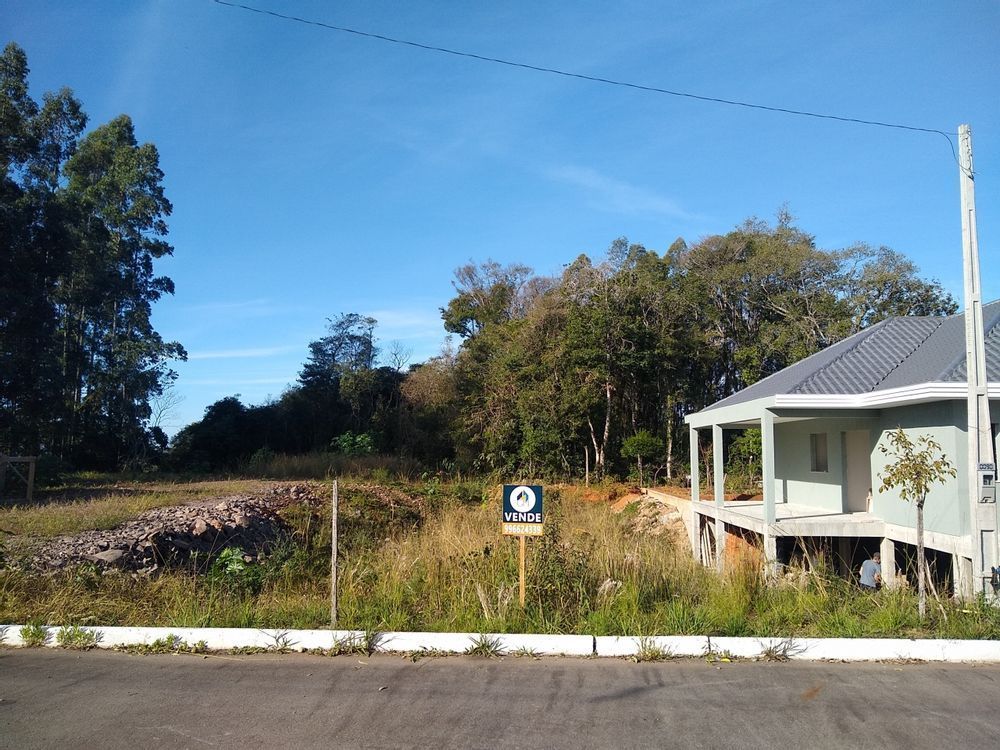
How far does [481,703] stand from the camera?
5441mm

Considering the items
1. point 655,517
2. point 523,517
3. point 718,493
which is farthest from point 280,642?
point 655,517

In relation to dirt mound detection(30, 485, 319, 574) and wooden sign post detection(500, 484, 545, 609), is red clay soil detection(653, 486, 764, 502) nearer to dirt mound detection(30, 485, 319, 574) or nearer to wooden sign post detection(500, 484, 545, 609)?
dirt mound detection(30, 485, 319, 574)

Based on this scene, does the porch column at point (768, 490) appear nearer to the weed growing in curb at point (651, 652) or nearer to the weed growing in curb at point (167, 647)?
the weed growing in curb at point (651, 652)

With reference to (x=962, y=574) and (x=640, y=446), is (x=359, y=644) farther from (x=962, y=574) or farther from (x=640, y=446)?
(x=640, y=446)

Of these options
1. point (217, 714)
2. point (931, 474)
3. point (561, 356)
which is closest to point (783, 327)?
point (561, 356)

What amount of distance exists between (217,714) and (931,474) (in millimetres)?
6998

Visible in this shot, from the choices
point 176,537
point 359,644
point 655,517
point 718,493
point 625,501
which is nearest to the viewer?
point 359,644

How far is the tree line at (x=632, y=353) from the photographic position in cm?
2920

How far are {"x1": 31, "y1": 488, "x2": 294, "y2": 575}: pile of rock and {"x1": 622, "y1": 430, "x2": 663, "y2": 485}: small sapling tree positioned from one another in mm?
14816

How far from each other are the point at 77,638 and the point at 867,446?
14.2 metres

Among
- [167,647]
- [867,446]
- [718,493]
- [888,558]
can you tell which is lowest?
[888,558]

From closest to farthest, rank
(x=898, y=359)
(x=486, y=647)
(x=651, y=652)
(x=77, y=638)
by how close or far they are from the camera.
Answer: (x=651, y=652), (x=486, y=647), (x=77, y=638), (x=898, y=359)

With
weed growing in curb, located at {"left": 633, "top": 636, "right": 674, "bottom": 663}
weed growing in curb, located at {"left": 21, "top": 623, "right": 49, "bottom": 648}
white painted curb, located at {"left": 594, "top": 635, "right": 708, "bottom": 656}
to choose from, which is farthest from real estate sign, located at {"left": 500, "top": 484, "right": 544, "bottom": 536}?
weed growing in curb, located at {"left": 21, "top": 623, "right": 49, "bottom": 648}

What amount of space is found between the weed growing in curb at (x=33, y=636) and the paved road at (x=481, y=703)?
29cm
